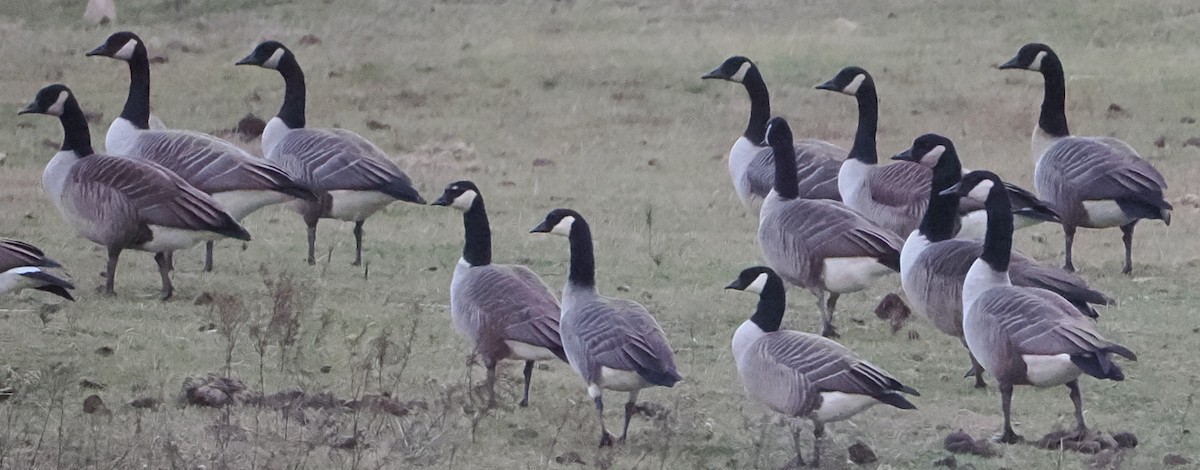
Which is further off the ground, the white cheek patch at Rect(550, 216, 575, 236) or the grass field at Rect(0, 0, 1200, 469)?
the white cheek patch at Rect(550, 216, 575, 236)

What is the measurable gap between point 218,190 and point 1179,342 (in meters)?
6.44

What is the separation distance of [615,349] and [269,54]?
7470 mm

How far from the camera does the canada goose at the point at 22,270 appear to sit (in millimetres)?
7922

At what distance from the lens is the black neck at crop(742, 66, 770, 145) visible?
13.5m

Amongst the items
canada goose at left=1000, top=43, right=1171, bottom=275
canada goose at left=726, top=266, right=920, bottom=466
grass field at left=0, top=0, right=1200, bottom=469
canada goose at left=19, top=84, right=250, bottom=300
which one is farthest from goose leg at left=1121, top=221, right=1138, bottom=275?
canada goose at left=19, top=84, right=250, bottom=300

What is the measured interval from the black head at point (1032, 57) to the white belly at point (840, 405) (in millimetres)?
6910

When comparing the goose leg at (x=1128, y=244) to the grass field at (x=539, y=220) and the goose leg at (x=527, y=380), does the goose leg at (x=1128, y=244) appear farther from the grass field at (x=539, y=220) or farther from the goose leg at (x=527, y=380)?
the goose leg at (x=527, y=380)

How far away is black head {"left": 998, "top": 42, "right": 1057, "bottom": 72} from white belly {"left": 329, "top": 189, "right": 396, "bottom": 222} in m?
5.32

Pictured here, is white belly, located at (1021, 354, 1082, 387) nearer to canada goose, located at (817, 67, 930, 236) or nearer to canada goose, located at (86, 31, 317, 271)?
canada goose, located at (817, 67, 930, 236)

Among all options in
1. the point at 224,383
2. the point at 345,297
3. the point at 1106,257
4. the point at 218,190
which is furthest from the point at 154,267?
the point at 1106,257

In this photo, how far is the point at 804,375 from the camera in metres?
7.16

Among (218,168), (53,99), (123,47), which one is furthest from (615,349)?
(123,47)

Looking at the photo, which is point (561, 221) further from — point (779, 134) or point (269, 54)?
point (269, 54)

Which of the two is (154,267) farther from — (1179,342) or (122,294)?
(1179,342)
